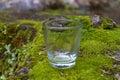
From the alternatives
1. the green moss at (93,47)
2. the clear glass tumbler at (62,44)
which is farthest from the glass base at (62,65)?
the green moss at (93,47)

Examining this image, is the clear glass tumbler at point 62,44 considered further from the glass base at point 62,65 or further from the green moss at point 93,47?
the green moss at point 93,47

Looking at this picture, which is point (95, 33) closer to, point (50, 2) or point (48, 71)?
point (48, 71)

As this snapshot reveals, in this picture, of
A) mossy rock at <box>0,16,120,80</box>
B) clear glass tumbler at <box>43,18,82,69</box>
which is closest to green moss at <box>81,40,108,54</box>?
mossy rock at <box>0,16,120,80</box>

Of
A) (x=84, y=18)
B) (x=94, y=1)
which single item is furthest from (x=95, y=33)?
(x=94, y=1)

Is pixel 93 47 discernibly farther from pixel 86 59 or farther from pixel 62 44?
pixel 62 44

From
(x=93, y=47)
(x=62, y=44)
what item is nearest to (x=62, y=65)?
(x=62, y=44)

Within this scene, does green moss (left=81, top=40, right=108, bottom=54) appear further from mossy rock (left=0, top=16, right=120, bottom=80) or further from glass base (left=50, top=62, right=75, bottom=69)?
glass base (left=50, top=62, right=75, bottom=69)
